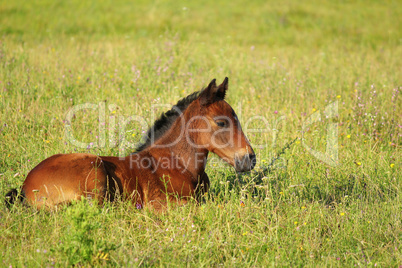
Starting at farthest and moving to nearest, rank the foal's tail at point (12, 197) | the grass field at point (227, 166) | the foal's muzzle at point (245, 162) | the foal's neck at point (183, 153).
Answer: the foal's neck at point (183, 153)
the foal's muzzle at point (245, 162)
the foal's tail at point (12, 197)
the grass field at point (227, 166)

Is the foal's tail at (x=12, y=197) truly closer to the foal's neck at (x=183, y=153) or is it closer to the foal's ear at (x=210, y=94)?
the foal's neck at (x=183, y=153)

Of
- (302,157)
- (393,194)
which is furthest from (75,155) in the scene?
(393,194)

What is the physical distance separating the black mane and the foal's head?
0.61 ft

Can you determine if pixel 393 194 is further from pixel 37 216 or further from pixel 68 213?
pixel 37 216

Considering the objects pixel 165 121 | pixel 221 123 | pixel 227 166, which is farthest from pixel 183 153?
pixel 227 166

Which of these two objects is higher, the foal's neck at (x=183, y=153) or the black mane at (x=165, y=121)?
the black mane at (x=165, y=121)

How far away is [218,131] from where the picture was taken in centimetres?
446

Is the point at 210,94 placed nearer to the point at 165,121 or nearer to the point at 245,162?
the point at 165,121

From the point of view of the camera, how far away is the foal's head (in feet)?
14.4

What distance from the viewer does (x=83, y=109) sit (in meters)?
7.09

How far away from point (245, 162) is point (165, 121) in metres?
1.14

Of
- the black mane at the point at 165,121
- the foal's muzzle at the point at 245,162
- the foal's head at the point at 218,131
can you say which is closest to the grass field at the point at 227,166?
the foal's muzzle at the point at 245,162

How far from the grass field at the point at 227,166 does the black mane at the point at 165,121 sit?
721mm

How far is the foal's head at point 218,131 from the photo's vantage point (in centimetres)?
439
